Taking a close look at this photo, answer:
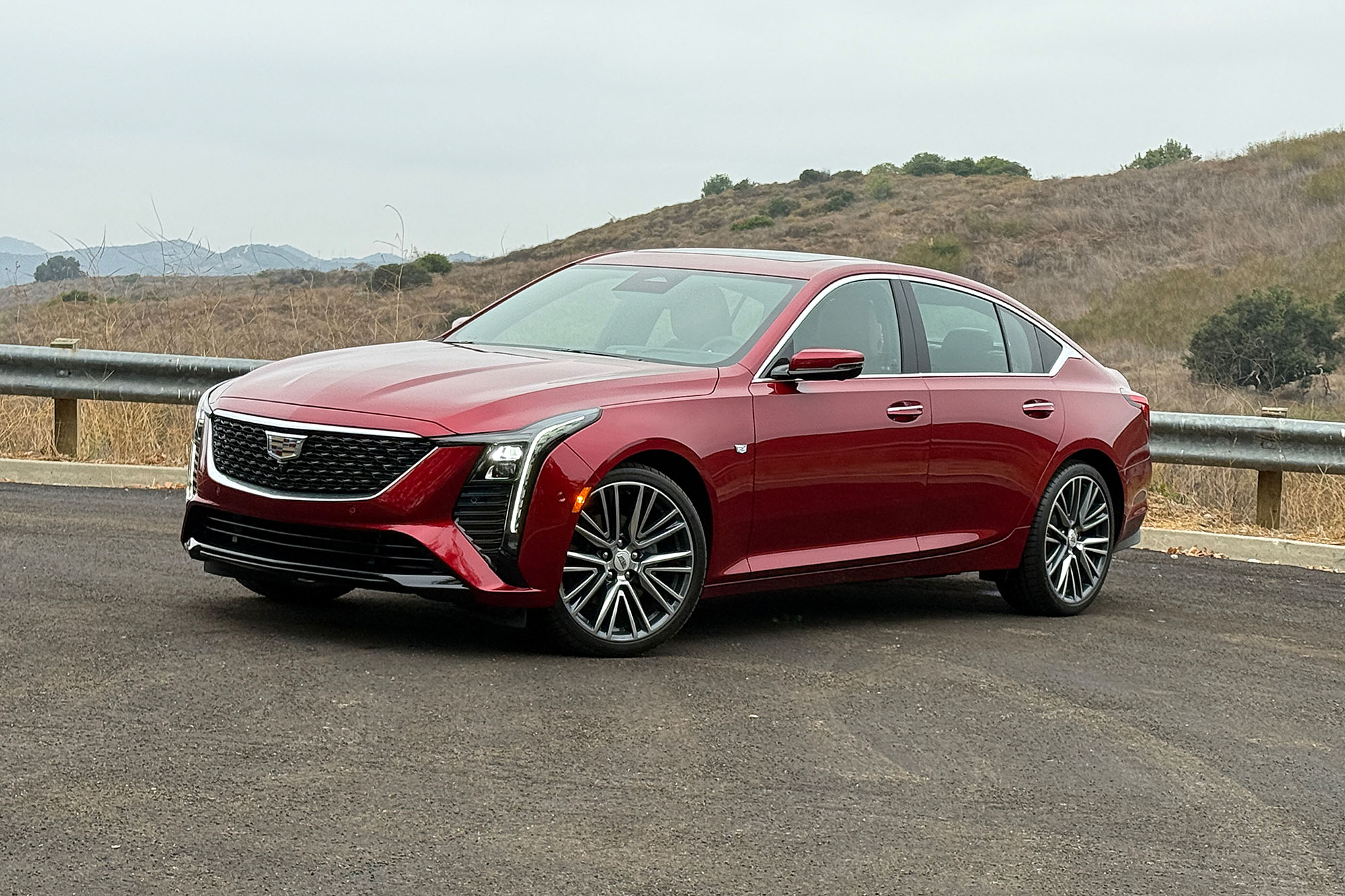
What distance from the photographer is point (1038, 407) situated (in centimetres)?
889

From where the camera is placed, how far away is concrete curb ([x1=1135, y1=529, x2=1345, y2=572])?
37.1 feet

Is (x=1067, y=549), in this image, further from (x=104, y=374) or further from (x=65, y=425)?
(x=65, y=425)

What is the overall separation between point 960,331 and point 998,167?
8591 centimetres

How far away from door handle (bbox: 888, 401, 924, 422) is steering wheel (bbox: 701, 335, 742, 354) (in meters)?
0.82

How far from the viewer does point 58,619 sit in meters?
7.25

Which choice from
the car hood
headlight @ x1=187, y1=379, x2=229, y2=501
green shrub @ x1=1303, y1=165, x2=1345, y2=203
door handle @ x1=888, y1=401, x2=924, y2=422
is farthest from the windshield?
green shrub @ x1=1303, y1=165, x2=1345, y2=203

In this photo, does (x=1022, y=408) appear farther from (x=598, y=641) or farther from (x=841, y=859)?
(x=841, y=859)

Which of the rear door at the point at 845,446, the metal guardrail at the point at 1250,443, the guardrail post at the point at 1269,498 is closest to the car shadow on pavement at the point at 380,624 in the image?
the rear door at the point at 845,446

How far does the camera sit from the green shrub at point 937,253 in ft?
218

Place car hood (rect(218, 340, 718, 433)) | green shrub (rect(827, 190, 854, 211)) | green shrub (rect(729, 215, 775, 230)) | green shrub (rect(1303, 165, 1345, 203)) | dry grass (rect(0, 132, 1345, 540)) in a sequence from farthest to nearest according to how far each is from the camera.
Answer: green shrub (rect(827, 190, 854, 211)) < green shrub (rect(729, 215, 775, 230)) < green shrub (rect(1303, 165, 1345, 203)) < dry grass (rect(0, 132, 1345, 540)) < car hood (rect(218, 340, 718, 433))

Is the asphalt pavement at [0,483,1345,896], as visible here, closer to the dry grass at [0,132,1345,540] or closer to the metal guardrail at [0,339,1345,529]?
the metal guardrail at [0,339,1345,529]

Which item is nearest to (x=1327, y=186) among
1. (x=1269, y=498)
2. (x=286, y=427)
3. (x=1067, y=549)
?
(x=1269, y=498)

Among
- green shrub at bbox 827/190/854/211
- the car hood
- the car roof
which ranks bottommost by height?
the car hood

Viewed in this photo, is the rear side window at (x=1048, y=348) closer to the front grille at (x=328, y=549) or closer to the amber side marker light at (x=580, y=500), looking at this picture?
the amber side marker light at (x=580, y=500)
